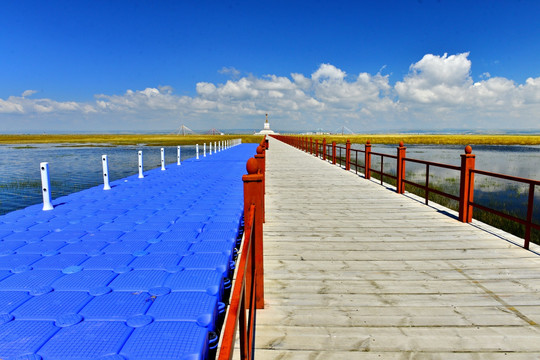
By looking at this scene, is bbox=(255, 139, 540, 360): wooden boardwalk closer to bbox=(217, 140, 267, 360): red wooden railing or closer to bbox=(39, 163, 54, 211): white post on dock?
bbox=(217, 140, 267, 360): red wooden railing

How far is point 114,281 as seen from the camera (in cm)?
413

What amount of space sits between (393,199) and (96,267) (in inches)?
278

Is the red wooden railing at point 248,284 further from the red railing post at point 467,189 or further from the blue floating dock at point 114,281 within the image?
the red railing post at point 467,189

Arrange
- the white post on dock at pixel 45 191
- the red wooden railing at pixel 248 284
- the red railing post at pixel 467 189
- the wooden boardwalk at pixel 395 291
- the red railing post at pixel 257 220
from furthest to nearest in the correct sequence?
the white post on dock at pixel 45 191
the red railing post at pixel 467 189
the red railing post at pixel 257 220
the wooden boardwalk at pixel 395 291
the red wooden railing at pixel 248 284

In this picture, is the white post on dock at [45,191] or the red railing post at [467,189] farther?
the white post on dock at [45,191]

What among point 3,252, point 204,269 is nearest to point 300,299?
point 204,269

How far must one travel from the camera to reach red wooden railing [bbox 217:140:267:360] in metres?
1.62

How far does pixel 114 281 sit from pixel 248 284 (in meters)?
1.84

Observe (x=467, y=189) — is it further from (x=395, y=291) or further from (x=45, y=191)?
(x=45, y=191)

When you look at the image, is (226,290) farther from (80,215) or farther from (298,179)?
(298,179)

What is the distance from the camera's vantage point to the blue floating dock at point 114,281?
9.66 feet

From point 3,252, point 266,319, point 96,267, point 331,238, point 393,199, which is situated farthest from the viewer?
point 393,199

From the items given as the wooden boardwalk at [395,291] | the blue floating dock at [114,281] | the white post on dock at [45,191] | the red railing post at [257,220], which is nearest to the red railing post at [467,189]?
the wooden boardwalk at [395,291]

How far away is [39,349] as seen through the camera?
2850 millimetres
